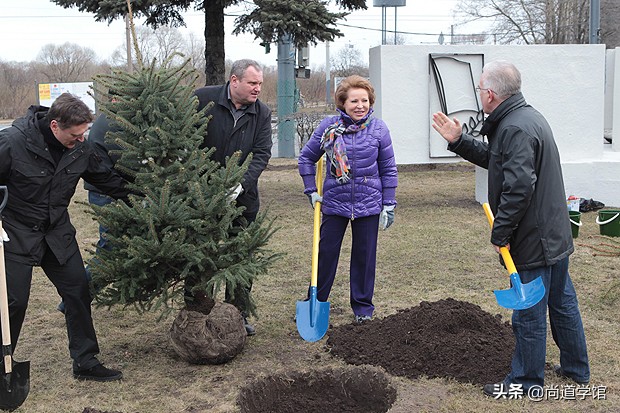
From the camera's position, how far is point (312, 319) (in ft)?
17.3

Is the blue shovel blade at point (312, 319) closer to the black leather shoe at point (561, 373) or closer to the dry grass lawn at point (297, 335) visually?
the dry grass lawn at point (297, 335)

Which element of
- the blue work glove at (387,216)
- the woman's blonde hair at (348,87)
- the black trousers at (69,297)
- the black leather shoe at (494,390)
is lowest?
the black leather shoe at (494,390)

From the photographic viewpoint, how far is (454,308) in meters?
5.60

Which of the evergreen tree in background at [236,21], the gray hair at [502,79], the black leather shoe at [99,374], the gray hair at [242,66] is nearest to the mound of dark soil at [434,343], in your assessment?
the black leather shoe at [99,374]

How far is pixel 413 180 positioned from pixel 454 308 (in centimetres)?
1049

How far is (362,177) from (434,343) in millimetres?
1374

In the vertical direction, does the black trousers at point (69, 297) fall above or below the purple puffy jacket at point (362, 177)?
below

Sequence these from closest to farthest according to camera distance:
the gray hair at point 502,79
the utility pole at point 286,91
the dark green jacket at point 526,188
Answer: the dark green jacket at point 526,188
the gray hair at point 502,79
the utility pole at point 286,91

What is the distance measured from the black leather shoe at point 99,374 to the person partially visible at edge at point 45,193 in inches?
14.5

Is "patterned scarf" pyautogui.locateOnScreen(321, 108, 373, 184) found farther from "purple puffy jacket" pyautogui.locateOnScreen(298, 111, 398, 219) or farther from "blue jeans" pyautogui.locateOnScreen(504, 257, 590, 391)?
"blue jeans" pyautogui.locateOnScreen(504, 257, 590, 391)

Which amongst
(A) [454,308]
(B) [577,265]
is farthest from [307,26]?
(A) [454,308]

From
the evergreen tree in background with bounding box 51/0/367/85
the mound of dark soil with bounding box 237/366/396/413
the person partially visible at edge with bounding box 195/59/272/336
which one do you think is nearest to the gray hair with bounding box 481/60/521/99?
the person partially visible at edge with bounding box 195/59/272/336

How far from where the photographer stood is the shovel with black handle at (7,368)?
4.21 metres

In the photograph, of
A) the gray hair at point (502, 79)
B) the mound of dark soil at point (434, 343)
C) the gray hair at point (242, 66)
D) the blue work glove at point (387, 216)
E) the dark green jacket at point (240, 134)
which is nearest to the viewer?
the gray hair at point (502, 79)
